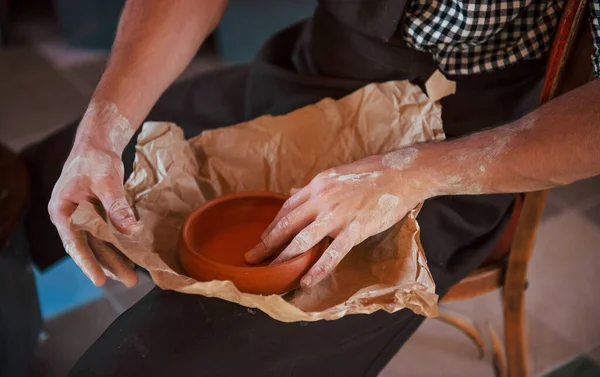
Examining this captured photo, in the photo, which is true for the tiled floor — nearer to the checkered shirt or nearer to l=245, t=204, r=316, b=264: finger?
l=245, t=204, r=316, b=264: finger

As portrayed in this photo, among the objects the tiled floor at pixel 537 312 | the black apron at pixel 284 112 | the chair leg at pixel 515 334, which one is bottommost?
the tiled floor at pixel 537 312

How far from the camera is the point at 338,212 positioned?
2.48ft

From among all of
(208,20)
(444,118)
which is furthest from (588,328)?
(208,20)

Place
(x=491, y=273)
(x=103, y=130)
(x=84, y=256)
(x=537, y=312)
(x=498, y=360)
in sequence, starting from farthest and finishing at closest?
1. (x=537, y=312)
2. (x=498, y=360)
3. (x=491, y=273)
4. (x=103, y=130)
5. (x=84, y=256)

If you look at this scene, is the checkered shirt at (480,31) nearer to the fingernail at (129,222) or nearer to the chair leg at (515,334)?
the chair leg at (515,334)

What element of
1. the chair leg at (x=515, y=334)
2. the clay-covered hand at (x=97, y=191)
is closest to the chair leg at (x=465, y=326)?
the chair leg at (x=515, y=334)

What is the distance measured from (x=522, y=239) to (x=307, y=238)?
341 mm

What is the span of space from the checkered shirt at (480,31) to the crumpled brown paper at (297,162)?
0.21ft

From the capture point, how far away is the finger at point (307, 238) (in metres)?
0.74

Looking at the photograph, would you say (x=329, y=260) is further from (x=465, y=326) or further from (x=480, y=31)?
(x=465, y=326)

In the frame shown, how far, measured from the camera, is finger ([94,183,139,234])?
727 mm

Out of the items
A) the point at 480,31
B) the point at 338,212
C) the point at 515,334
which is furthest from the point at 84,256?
the point at 515,334

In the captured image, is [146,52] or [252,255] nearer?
[252,255]

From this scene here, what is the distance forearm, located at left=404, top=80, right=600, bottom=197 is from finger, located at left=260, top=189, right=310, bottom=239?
0.13 metres
